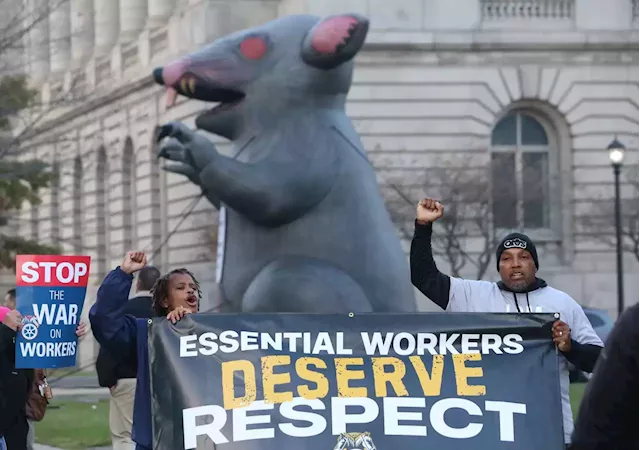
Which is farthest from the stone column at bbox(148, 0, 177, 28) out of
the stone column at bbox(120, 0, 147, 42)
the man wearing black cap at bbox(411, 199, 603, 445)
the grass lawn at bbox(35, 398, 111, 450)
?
the man wearing black cap at bbox(411, 199, 603, 445)

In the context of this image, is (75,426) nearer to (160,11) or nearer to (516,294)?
(516,294)

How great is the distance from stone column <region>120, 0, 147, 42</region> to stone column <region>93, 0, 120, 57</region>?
100cm

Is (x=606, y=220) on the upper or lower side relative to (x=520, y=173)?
lower

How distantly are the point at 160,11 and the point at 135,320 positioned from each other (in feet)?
125

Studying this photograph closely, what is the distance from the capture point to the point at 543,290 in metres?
6.40

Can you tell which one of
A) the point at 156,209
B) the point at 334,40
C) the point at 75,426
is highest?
the point at 156,209

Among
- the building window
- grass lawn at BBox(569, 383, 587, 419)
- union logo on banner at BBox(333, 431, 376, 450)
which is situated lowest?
grass lawn at BBox(569, 383, 587, 419)

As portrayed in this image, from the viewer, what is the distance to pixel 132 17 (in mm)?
46938

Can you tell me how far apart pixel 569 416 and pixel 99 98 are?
3350cm

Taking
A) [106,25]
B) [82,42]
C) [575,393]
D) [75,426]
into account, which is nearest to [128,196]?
[106,25]

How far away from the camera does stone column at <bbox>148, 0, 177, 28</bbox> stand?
42719 millimetres

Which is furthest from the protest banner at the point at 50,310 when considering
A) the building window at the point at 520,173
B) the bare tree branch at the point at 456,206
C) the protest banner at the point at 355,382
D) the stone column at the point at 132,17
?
the stone column at the point at 132,17

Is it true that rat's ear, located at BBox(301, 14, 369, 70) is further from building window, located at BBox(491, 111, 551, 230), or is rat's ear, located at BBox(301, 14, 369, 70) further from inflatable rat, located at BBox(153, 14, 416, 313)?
A: building window, located at BBox(491, 111, 551, 230)

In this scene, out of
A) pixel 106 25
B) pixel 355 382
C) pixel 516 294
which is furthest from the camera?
pixel 106 25
